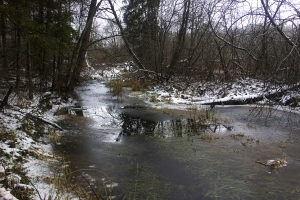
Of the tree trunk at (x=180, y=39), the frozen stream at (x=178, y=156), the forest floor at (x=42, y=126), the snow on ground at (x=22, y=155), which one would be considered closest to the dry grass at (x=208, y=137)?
the frozen stream at (x=178, y=156)

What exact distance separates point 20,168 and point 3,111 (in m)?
2.78

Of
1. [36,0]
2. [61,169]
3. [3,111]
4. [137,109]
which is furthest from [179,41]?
[61,169]

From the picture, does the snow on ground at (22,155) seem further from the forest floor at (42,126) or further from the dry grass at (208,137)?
the dry grass at (208,137)

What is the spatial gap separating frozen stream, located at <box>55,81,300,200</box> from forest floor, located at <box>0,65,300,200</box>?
0.57 m

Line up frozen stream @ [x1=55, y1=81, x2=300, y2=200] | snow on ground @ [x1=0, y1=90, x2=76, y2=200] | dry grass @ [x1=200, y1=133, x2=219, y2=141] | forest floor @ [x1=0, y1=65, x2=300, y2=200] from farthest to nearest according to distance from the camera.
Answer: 1. dry grass @ [x1=200, y1=133, x2=219, y2=141]
2. frozen stream @ [x1=55, y1=81, x2=300, y2=200]
3. forest floor @ [x1=0, y1=65, x2=300, y2=200]
4. snow on ground @ [x1=0, y1=90, x2=76, y2=200]

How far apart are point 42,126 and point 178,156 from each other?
4.04m

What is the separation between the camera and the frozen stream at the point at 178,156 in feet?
14.8

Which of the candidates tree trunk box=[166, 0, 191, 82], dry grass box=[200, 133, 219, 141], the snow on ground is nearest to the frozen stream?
dry grass box=[200, 133, 219, 141]

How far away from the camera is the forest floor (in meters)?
3.77

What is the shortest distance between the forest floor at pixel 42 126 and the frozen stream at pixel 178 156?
1.86 feet

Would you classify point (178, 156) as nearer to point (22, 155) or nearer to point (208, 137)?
point (208, 137)

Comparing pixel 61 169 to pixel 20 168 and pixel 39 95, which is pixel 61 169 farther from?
pixel 39 95

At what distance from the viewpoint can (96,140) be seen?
6938mm

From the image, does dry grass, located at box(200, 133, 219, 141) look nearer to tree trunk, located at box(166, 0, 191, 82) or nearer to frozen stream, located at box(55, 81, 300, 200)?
frozen stream, located at box(55, 81, 300, 200)
